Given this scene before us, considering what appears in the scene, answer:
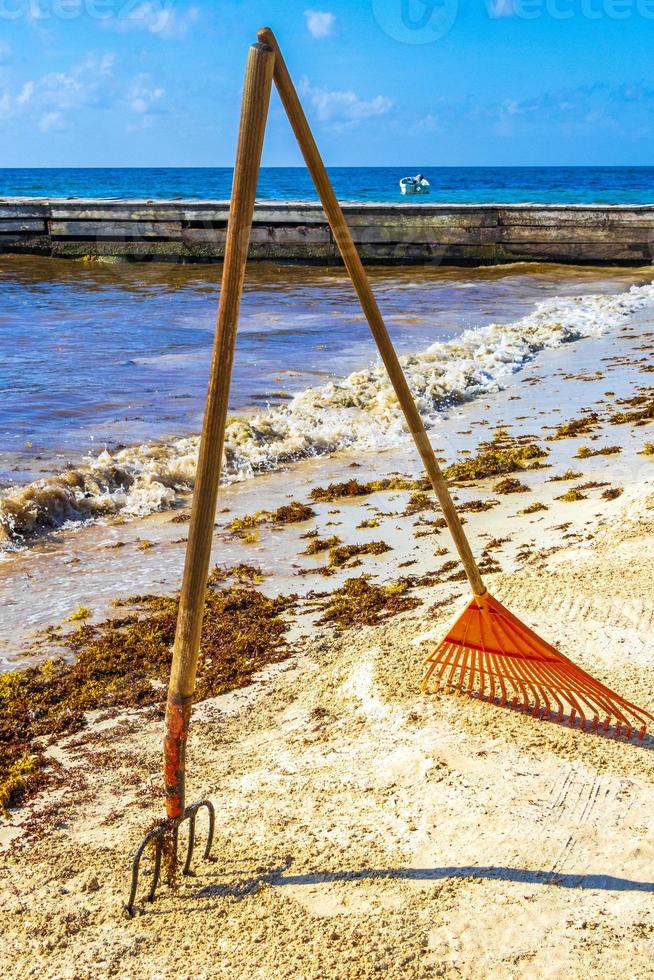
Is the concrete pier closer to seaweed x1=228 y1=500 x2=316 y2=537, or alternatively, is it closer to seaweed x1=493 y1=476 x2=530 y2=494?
seaweed x1=493 y1=476 x2=530 y2=494

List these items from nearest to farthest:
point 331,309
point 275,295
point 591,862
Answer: point 591,862
point 331,309
point 275,295

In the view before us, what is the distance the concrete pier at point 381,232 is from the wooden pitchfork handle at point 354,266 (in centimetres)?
1741

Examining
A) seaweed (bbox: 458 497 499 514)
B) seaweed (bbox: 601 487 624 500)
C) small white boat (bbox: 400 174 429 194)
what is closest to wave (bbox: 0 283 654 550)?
seaweed (bbox: 458 497 499 514)

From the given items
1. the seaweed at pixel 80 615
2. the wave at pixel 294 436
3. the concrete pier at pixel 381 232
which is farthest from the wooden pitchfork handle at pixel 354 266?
the concrete pier at pixel 381 232

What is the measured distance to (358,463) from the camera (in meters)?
6.46

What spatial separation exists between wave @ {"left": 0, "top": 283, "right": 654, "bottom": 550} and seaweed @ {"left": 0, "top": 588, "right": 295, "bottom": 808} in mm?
1616

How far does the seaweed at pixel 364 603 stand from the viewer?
12.5ft

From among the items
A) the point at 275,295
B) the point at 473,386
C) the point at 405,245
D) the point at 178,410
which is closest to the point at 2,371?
the point at 178,410

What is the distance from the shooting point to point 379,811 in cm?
234

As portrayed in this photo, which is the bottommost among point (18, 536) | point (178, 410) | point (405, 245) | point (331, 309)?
point (18, 536)

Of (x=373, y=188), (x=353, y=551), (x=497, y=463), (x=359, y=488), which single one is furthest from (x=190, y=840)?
(x=373, y=188)

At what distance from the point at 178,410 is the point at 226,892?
21.7ft

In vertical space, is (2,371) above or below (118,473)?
above

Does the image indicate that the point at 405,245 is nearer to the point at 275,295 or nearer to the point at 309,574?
the point at 275,295
